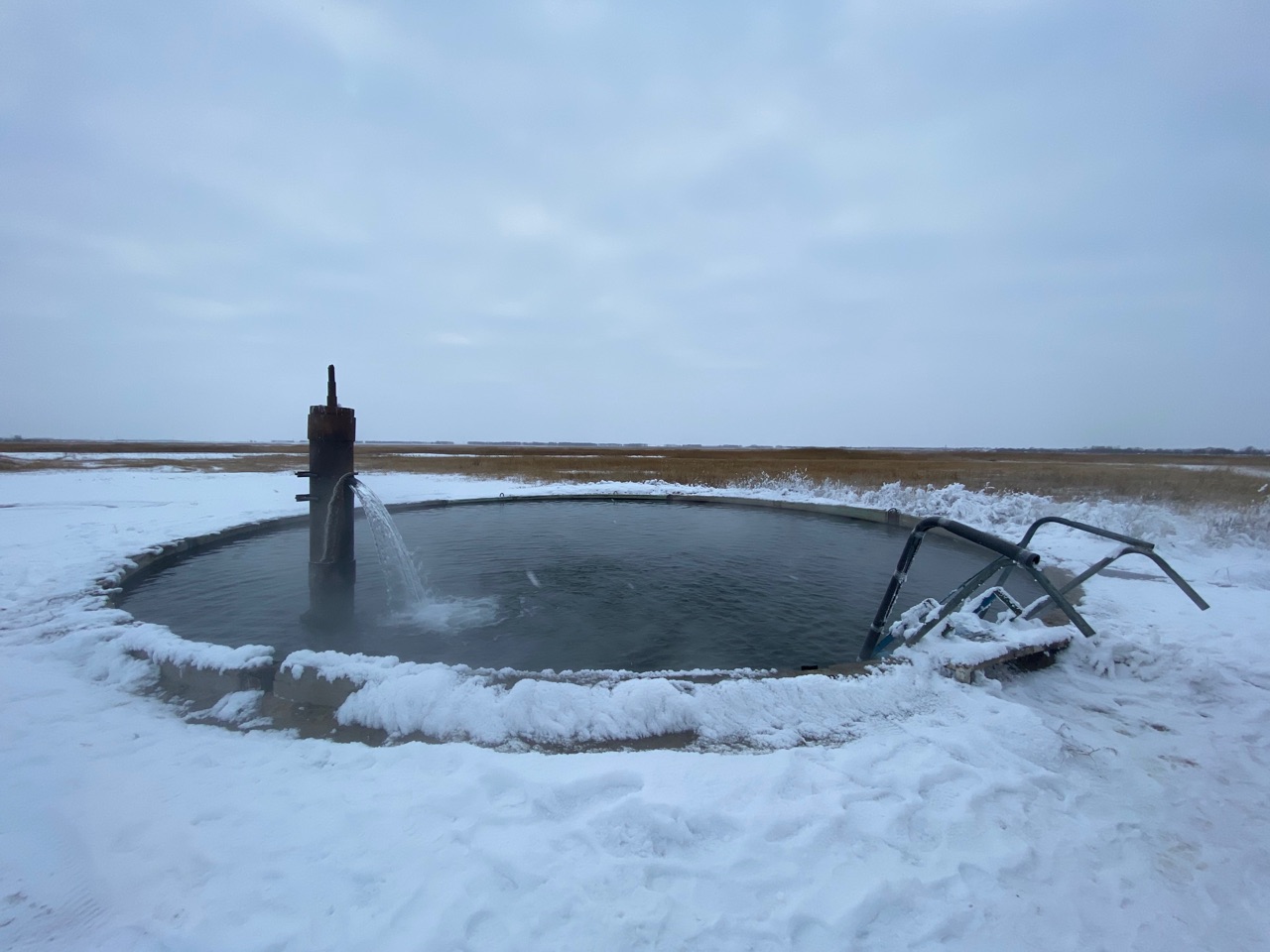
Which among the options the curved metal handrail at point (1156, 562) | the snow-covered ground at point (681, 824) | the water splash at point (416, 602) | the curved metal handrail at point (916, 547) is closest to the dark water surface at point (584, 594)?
the water splash at point (416, 602)

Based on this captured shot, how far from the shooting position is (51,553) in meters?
7.41

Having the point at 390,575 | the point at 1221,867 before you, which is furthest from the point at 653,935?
the point at 390,575

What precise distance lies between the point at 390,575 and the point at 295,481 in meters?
15.1

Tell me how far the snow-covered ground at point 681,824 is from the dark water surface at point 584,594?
1469 mm

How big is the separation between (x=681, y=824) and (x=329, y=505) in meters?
5.51

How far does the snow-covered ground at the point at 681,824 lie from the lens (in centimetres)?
198

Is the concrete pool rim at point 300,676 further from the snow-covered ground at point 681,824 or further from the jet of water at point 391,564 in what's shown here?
the jet of water at point 391,564

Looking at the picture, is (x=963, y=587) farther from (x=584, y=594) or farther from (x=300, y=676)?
(x=300, y=676)

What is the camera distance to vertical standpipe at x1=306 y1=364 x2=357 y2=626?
237 inches

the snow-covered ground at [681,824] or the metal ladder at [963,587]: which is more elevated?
the metal ladder at [963,587]

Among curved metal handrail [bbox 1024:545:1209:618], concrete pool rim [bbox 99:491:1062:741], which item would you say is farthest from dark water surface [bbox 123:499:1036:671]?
curved metal handrail [bbox 1024:545:1209:618]

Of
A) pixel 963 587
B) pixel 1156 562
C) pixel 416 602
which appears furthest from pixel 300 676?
pixel 1156 562

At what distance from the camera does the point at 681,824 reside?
2.45 m

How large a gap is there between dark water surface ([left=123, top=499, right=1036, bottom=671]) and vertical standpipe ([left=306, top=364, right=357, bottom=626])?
318 mm
